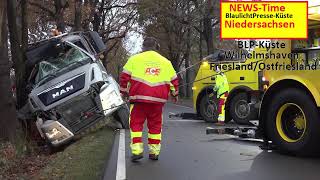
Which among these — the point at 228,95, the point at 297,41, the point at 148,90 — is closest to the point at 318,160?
the point at 297,41

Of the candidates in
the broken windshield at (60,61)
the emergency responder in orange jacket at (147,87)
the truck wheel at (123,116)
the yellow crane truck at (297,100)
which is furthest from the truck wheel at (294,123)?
the broken windshield at (60,61)

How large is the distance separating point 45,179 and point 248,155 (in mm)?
3145

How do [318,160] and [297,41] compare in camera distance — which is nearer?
[318,160]

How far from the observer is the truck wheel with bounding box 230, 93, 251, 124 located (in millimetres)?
15742

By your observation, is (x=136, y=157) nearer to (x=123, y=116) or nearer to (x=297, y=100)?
(x=297, y=100)

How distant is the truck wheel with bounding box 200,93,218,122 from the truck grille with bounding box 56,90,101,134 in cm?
496

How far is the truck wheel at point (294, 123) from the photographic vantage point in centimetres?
810

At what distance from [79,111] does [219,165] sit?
19.4 ft

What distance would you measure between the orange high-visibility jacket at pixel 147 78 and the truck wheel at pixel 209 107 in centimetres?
931

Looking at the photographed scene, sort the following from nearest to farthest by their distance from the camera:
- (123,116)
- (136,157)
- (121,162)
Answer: (136,157) → (121,162) → (123,116)

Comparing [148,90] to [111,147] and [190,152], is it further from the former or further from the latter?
[111,147]

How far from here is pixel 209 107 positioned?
57.4ft

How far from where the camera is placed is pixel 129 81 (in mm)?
8102

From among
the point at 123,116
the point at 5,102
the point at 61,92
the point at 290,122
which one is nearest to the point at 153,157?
the point at 290,122
